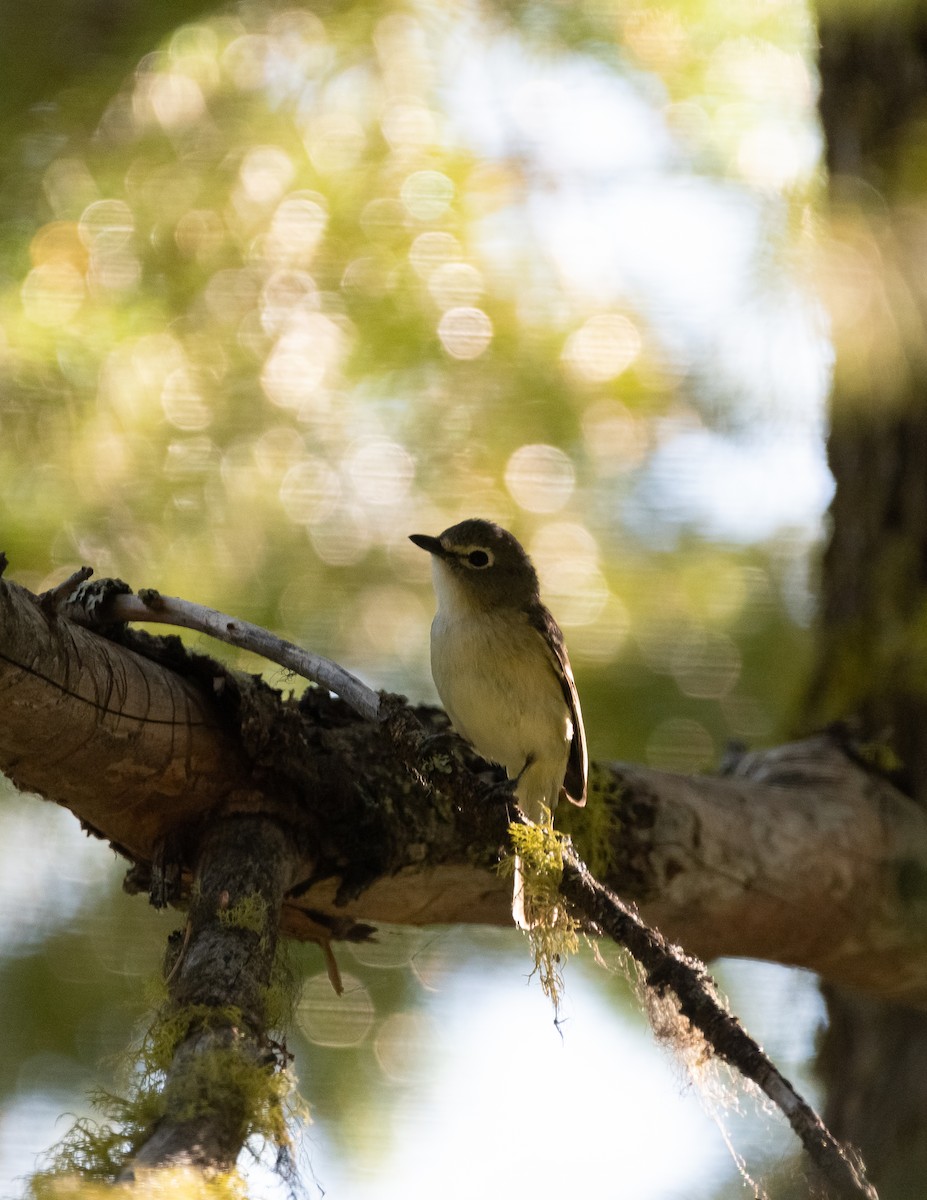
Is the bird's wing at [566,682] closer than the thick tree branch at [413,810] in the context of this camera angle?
No

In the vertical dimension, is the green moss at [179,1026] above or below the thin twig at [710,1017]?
below

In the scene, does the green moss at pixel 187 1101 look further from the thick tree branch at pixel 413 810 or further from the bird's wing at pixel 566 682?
the bird's wing at pixel 566 682

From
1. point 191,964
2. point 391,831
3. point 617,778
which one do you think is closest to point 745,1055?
point 191,964

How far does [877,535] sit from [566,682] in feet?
4.90

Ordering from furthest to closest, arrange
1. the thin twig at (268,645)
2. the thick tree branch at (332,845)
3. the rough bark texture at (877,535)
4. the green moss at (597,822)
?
the rough bark texture at (877,535), the green moss at (597,822), the thin twig at (268,645), the thick tree branch at (332,845)

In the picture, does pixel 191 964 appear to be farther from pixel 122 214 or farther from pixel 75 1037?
pixel 75 1037

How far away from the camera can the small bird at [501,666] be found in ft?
11.4

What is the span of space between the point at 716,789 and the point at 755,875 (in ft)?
0.92

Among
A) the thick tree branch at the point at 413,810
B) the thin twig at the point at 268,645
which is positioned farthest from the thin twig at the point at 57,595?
the thin twig at the point at 268,645

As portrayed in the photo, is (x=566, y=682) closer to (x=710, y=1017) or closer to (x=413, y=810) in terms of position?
(x=413, y=810)

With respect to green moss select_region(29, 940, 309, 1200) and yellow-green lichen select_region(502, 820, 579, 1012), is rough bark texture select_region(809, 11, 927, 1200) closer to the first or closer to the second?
yellow-green lichen select_region(502, 820, 579, 1012)

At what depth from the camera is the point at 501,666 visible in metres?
3.47

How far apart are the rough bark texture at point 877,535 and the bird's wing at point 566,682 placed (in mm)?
1113

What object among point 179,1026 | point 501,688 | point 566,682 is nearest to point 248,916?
point 179,1026
